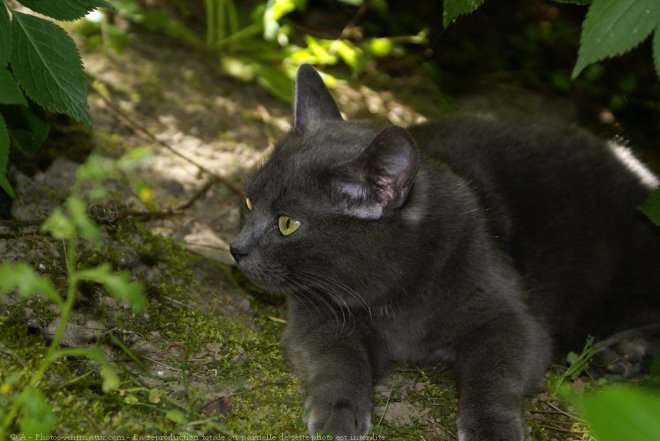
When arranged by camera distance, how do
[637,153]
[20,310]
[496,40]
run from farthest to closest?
[496,40]
[637,153]
[20,310]

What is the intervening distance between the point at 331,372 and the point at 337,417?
0.70ft

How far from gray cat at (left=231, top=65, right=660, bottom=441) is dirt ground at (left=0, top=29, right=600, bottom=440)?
14 centimetres

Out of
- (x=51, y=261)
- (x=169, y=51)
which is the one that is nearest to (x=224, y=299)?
(x=51, y=261)

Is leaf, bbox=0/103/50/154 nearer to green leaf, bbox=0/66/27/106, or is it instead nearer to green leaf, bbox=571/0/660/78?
green leaf, bbox=0/66/27/106

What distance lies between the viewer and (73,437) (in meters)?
1.81

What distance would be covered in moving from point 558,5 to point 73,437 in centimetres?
482

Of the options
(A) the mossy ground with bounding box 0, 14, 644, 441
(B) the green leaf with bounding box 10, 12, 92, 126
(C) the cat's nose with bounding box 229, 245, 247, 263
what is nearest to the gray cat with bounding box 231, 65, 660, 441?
(C) the cat's nose with bounding box 229, 245, 247, 263

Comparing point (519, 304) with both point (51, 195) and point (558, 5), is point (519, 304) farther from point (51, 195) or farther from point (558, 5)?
point (558, 5)

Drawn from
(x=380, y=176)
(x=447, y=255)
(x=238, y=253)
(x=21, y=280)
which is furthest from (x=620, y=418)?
(x=238, y=253)

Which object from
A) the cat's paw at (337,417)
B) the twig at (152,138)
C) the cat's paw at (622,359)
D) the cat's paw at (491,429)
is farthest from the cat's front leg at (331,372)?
the twig at (152,138)

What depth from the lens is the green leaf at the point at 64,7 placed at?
2.02 m

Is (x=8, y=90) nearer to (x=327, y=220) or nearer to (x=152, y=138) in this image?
(x=327, y=220)

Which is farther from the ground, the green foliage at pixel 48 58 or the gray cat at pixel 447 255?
the green foliage at pixel 48 58

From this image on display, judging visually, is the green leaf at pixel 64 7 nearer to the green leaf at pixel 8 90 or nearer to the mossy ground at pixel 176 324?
the green leaf at pixel 8 90
